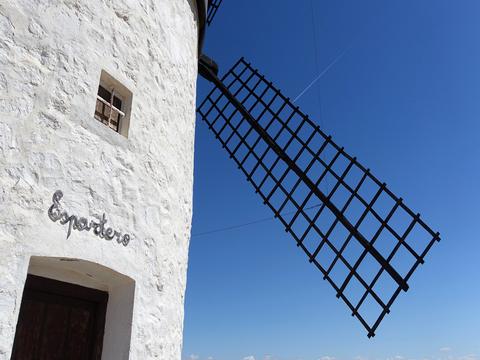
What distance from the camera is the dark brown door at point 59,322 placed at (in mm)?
2768

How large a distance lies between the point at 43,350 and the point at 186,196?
6.55 feet

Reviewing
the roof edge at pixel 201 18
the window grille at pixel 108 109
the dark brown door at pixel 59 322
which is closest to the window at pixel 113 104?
the window grille at pixel 108 109

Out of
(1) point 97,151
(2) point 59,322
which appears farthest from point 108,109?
(2) point 59,322

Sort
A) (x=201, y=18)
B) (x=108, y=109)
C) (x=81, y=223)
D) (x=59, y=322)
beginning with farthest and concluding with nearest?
(x=201, y=18) < (x=108, y=109) < (x=59, y=322) < (x=81, y=223)

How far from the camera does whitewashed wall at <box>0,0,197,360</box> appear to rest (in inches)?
97.6

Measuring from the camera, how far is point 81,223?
2.80 metres

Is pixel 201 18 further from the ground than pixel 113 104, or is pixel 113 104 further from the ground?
pixel 201 18

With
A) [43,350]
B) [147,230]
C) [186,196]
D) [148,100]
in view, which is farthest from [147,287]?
[148,100]

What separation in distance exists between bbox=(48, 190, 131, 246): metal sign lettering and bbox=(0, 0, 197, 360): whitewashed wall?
42 mm

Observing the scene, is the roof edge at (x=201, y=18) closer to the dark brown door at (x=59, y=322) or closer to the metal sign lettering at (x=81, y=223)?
the metal sign lettering at (x=81, y=223)

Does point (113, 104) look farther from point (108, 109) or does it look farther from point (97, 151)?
point (97, 151)

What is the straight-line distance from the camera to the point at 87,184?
115 inches

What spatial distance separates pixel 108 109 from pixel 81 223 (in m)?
1.16

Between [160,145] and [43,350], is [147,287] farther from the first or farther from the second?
[160,145]
